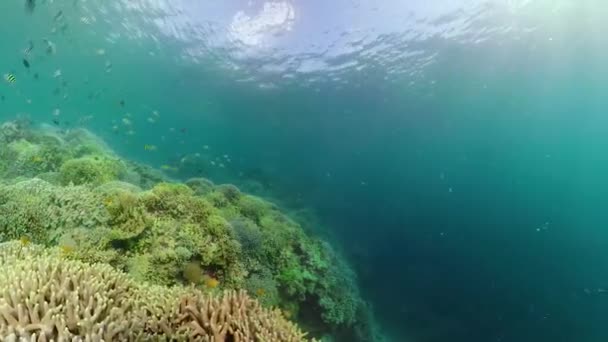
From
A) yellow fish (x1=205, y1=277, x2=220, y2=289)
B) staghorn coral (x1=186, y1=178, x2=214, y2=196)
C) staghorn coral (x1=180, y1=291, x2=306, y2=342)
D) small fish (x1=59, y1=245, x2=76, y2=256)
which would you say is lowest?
staghorn coral (x1=180, y1=291, x2=306, y2=342)

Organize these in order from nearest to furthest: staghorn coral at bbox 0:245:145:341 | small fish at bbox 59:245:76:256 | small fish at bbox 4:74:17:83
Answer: staghorn coral at bbox 0:245:145:341, small fish at bbox 59:245:76:256, small fish at bbox 4:74:17:83

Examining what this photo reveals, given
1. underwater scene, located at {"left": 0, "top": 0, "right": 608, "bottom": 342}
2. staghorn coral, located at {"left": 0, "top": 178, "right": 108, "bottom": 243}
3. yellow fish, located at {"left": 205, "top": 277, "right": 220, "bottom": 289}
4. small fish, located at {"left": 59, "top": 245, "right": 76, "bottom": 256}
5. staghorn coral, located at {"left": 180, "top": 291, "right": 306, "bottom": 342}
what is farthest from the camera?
yellow fish, located at {"left": 205, "top": 277, "right": 220, "bottom": 289}

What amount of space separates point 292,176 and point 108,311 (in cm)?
4096

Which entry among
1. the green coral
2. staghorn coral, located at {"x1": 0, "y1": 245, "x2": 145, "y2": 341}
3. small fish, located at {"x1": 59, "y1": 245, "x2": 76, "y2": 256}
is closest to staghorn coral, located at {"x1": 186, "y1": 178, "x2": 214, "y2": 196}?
the green coral

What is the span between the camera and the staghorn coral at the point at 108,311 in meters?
2.72

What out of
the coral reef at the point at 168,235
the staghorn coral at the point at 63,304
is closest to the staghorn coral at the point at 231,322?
the coral reef at the point at 168,235

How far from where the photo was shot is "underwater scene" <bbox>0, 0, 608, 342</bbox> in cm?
486

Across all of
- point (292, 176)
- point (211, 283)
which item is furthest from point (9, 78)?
point (292, 176)

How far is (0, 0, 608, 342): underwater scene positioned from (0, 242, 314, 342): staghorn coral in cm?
2

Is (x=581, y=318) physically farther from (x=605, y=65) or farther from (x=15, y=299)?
(x=15, y=299)

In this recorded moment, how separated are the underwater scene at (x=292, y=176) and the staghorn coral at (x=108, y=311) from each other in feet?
0.07

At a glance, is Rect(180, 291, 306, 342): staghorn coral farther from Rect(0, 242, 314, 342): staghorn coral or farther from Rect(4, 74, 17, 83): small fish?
Rect(4, 74, 17, 83): small fish

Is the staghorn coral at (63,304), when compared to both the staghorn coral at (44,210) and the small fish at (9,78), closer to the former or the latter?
the staghorn coral at (44,210)

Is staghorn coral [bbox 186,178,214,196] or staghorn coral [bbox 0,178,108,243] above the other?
staghorn coral [bbox 186,178,214,196]
